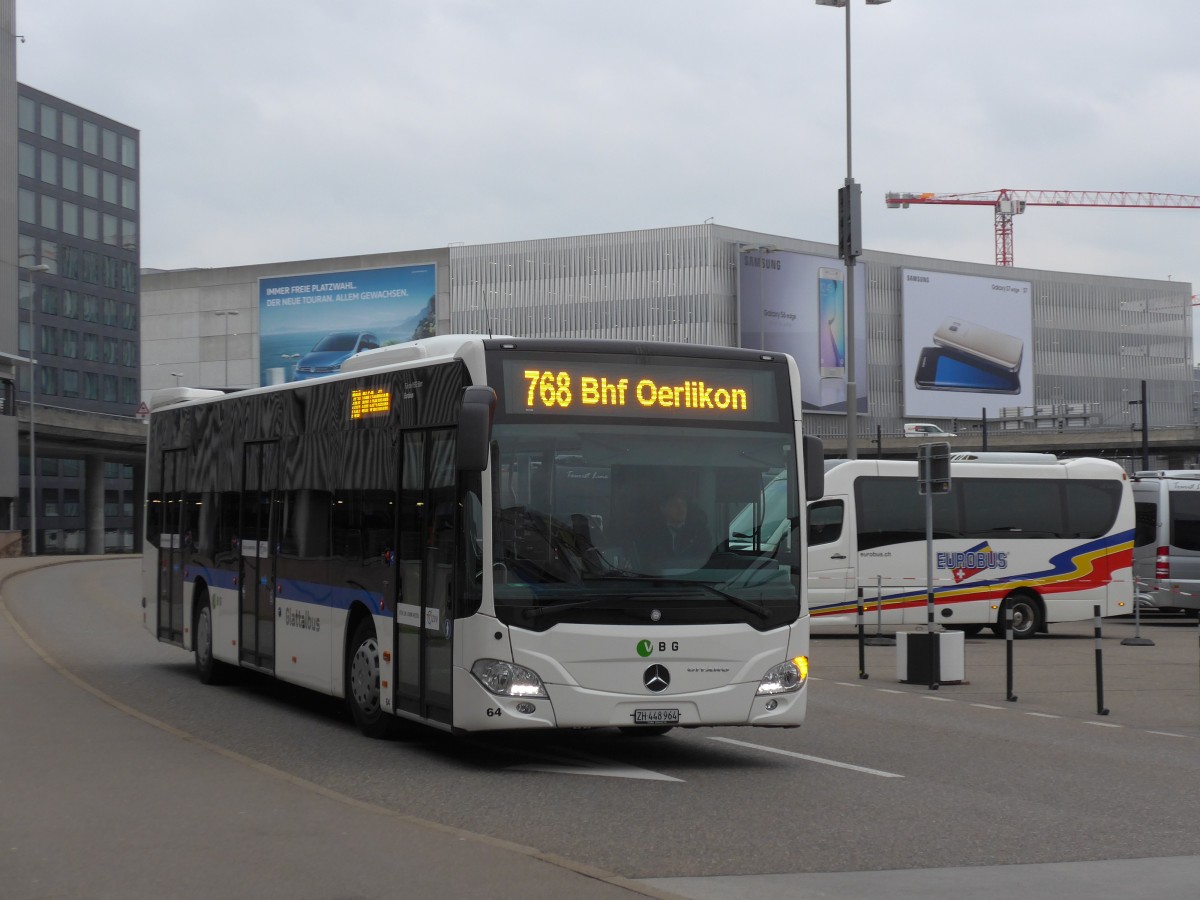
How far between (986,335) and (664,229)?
79.4 feet

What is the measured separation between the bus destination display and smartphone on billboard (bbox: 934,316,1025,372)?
10470 cm

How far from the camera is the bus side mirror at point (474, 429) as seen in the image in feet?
35.0

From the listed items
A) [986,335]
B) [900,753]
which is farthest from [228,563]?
[986,335]

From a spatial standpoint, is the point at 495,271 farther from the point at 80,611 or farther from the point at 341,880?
the point at 341,880

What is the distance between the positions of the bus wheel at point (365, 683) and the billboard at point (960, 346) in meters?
103

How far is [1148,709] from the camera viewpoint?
17.5 m

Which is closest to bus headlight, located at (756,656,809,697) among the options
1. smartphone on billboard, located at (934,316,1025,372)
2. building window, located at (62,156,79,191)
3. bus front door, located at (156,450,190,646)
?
bus front door, located at (156,450,190,646)

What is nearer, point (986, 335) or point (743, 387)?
point (743, 387)

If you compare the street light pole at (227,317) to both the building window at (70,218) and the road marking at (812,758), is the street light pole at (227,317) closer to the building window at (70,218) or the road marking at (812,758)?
the building window at (70,218)

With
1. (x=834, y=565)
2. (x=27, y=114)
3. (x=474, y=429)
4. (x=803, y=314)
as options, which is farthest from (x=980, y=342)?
(x=474, y=429)

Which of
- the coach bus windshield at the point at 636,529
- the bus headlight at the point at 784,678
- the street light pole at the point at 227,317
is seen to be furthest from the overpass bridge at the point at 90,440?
the bus headlight at the point at 784,678

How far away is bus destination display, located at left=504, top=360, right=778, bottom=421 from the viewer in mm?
11602

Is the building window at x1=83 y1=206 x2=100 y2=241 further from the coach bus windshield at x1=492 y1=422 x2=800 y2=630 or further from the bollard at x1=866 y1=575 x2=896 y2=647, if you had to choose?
the coach bus windshield at x1=492 y1=422 x2=800 y2=630

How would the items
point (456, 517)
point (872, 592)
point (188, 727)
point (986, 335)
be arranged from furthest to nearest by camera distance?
point (986, 335) < point (872, 592) < point (188, 727) < point (456, 517)
